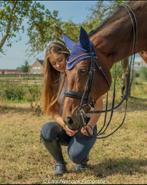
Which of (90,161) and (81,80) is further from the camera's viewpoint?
(90,161)

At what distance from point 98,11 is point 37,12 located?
7.10m

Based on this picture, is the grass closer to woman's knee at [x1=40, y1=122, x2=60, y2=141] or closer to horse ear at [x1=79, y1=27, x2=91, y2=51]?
woman's knee at [x1=40, y1=122, x2=60, y2=141]

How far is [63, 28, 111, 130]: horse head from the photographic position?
3.60 metres

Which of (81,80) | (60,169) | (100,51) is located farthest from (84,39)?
(60,169)

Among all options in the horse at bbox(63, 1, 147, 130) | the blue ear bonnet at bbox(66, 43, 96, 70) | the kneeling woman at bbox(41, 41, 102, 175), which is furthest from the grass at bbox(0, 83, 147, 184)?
the blue ear bonnet at bbox(66, 43, 96, 70)

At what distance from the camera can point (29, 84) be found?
53.6 feet

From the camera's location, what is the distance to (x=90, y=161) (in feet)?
16.7

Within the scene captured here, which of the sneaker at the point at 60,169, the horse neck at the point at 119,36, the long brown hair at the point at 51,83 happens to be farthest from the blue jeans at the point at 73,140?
the horse neck at the point at 119,36

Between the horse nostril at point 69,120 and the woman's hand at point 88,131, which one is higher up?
the horse nostril at point 69,120

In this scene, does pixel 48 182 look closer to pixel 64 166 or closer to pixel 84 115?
pixel 64 166

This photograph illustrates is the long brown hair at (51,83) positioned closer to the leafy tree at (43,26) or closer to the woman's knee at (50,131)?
the woman's knee at (50,131)

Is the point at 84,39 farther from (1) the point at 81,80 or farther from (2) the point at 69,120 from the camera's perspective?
(2) the point at 69,120

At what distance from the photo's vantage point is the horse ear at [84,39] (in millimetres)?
3639

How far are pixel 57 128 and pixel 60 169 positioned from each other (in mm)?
453
